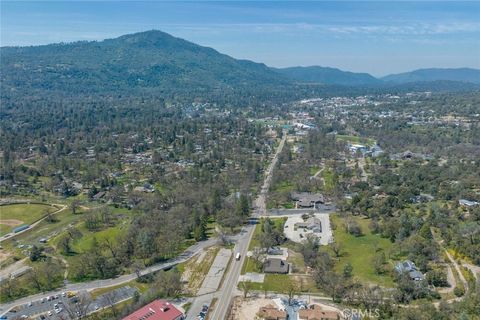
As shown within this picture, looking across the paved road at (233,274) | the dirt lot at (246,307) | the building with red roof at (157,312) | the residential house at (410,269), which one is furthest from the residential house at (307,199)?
the building with red roof at (157,312)

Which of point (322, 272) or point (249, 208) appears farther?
point (249, 208)

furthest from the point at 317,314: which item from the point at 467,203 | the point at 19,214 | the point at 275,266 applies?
the point at 19,214

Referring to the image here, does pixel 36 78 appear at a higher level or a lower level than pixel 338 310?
higher

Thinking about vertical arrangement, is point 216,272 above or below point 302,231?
above

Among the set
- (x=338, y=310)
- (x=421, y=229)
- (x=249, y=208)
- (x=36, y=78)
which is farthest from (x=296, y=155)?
(x=36, y=78)

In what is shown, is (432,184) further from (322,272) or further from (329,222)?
(322,272)

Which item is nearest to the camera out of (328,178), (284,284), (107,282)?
(284,284)

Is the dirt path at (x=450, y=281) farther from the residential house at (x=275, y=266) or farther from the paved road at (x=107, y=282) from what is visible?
the paved road at (x=107, y=282)

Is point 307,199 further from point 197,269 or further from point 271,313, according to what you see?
point 271,313
